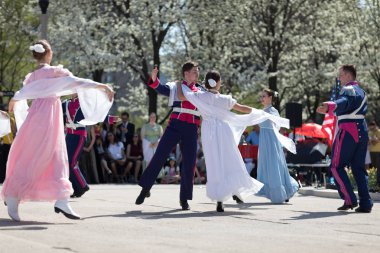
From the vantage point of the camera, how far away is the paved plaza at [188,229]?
9.26 meters

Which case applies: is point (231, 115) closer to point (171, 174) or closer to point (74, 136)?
point (74, 136)

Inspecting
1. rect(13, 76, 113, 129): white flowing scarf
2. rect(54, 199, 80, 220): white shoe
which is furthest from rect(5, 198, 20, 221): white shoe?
rect(13, 76, 113, 129): white flowing scarf

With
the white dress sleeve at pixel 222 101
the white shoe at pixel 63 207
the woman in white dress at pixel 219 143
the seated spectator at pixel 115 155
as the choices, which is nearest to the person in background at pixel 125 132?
the seated spectator at pixel 115 155

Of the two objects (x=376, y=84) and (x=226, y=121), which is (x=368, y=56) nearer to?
(x=376, y=84)

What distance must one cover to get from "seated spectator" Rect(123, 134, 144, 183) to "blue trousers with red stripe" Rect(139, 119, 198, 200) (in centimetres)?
1325

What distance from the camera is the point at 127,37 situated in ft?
126

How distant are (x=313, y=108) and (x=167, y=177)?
945 inches

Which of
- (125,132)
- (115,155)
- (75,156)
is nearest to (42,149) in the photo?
(75,156)


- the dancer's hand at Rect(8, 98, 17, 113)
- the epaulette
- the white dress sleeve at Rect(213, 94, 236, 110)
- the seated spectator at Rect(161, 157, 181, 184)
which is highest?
the epaulette

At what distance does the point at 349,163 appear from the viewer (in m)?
14.8

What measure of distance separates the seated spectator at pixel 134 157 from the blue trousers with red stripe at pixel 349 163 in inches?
514

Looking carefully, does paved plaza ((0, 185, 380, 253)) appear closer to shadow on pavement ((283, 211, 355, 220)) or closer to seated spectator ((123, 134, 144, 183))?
shadow on pavement ((283, 211, 355, 220))

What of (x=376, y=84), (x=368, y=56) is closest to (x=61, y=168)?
(x=368, y=56)

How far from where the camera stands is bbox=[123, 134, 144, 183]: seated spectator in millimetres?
27469
